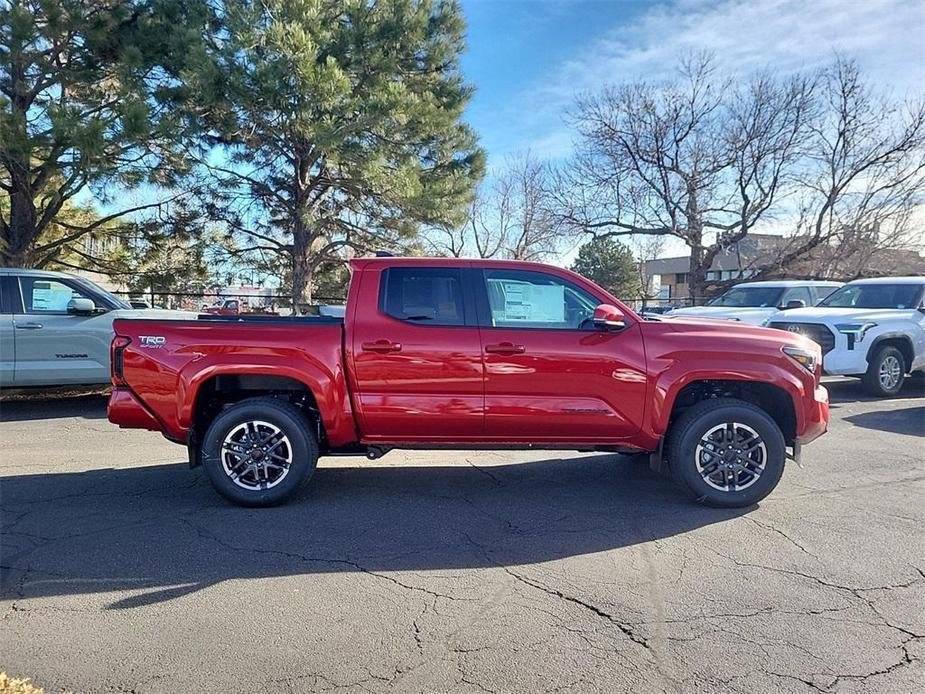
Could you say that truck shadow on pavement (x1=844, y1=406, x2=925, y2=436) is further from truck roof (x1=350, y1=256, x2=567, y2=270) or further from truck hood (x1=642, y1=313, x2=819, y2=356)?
truck roof (x1=350, y1=256, x2=567, y2=270)

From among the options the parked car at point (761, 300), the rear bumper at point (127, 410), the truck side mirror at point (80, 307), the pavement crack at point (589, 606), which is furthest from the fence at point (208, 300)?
the pavement crack at point (589, 606)

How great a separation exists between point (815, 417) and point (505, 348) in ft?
8.14

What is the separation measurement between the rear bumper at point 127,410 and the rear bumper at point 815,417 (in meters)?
5.03


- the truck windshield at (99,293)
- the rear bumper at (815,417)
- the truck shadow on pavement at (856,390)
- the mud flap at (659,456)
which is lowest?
the truck shadow on pavement at (856,390)

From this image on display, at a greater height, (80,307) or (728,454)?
(80,307)

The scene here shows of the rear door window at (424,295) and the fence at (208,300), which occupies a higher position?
the fence at (208,300)

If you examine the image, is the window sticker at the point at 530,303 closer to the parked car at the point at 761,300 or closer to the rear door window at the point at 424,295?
the rear door window at the point at 424,295

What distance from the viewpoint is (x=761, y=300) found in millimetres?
12883

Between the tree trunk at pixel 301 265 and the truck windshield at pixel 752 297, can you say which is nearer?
the truck windshield at pixel 752 297

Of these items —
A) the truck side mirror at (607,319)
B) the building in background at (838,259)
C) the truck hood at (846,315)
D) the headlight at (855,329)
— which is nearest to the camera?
the truck side mirror at (607,319)

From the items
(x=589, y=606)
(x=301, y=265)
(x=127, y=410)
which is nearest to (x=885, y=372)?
(x=589, y=606)

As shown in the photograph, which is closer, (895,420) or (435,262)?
(435,262)

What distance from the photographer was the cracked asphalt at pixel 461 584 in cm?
285

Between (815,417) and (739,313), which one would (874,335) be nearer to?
(739,313)
